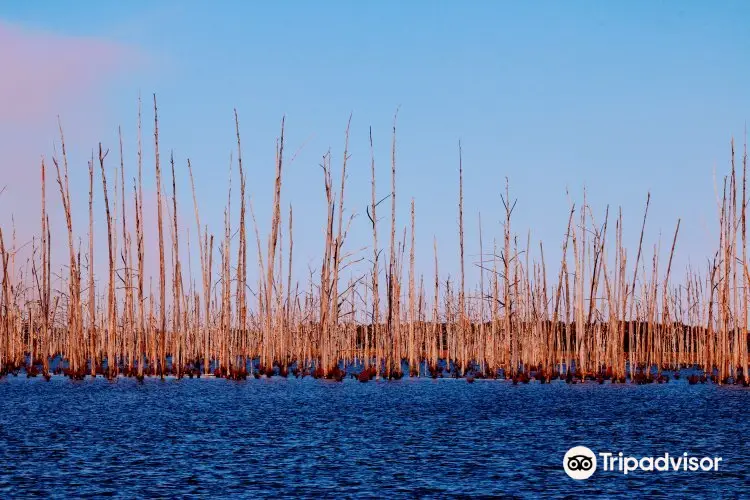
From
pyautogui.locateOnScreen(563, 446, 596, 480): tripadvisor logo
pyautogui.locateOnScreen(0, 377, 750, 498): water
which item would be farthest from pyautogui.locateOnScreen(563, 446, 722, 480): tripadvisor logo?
pyautogui.locateOnScreen(0, 377, 750, 498): water

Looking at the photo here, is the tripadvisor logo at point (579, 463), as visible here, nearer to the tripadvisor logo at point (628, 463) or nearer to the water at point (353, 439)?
the tripadvisor logo at point (628, 463)

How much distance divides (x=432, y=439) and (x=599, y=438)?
3.33 m

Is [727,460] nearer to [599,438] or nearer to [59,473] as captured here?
[599,438]

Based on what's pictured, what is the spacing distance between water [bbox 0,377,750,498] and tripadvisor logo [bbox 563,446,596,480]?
211 millimetres

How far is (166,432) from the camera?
19750mm

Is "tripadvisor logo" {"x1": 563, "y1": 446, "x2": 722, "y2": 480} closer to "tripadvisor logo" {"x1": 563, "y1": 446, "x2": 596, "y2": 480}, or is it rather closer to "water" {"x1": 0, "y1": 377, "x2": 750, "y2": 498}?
"tripadvisor logo" {"x1": 563, "y1": 446, "x2": 596, "y2": 480}

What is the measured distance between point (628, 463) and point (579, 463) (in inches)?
35.0

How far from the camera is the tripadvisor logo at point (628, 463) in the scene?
1499 cm

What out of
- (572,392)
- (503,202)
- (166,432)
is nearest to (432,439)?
(166,432)

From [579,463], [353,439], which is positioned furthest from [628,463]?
[353,439]

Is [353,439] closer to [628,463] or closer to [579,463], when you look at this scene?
[579,463]

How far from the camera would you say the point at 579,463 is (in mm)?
15453

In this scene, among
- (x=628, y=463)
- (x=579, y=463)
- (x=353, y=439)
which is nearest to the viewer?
(x=579, y=463)

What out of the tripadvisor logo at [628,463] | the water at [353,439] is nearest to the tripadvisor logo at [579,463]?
the tripadvisor logo at [628,463]
